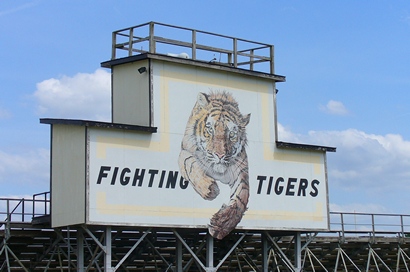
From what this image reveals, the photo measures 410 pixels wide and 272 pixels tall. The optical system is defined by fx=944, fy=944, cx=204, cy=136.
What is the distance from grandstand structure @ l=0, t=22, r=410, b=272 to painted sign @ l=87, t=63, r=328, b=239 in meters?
0.04

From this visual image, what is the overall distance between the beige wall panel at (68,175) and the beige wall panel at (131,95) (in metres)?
2.89

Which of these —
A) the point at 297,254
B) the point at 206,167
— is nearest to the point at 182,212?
the point at 206,167

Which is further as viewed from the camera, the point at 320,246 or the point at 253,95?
the point at 320,246

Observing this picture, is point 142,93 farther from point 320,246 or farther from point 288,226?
point 320,246

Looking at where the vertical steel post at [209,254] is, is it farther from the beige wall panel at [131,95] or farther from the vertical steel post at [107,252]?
the beige wall panel at [131,95]

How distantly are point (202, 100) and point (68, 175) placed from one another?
6291 mm

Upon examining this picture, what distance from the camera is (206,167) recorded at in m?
36.5

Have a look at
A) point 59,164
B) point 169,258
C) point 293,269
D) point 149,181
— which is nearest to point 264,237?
point 293,269

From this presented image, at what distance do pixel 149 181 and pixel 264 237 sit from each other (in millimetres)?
7858

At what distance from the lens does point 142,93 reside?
35719 millimetres

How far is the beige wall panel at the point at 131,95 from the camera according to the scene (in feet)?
117

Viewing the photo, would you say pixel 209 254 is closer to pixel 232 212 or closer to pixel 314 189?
pixel 232 212

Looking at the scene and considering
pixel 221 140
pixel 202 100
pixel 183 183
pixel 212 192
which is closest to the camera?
pixel 183 183

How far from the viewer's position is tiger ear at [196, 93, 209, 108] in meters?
36.6
